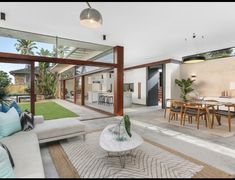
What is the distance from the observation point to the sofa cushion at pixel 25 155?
131 centimetres

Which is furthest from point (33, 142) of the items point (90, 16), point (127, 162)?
point (90, 16)

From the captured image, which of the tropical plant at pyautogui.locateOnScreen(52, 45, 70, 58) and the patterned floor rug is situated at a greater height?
the tropical plant at pyautogui.locateOnScreen(52, 45, 70, 58)

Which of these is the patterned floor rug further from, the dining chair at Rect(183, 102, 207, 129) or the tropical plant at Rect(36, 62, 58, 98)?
the tropical plant at Rect(36, 62, 58, 98)

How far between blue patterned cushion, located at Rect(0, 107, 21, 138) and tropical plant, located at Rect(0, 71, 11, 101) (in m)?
2.02

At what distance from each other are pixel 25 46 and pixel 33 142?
3.49m

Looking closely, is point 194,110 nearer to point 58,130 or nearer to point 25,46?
point 58,130

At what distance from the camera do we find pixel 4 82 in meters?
4.24

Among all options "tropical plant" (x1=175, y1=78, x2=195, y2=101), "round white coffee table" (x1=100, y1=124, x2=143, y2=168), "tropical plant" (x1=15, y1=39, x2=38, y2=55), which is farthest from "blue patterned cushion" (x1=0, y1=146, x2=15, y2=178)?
"tropical plant" (x1=175, y1=78, x2=195, y2=101)

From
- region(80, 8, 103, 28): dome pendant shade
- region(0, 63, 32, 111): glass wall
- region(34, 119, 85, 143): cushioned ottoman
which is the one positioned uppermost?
region(80, 8, 103, 28): dome pendant shade

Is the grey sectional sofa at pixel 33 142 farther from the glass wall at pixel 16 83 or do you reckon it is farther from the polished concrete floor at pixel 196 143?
the glass wall at pixel 16 83

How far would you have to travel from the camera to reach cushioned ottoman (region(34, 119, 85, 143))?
282 cm

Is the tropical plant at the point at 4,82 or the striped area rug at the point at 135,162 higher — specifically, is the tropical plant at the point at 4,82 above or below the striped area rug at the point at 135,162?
above

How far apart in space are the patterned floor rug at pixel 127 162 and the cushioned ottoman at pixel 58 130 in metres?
0.20

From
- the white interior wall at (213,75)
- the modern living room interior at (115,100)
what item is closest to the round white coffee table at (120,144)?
the modern living room interior at (115,100)
